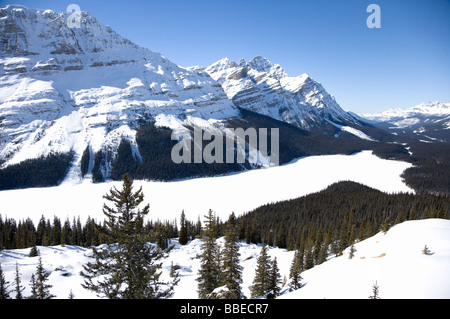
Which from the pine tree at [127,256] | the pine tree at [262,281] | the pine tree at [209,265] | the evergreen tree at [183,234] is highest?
the pine tree at [127,256]

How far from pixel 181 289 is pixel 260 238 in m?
38.6

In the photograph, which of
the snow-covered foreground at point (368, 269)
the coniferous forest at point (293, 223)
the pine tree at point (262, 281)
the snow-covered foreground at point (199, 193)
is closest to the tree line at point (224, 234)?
the pine tree at point (262, 281)

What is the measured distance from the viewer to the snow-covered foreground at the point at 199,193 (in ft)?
327

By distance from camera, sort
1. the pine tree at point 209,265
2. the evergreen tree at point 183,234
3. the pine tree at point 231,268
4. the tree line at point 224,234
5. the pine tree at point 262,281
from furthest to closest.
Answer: the evergreen tree at point 183,234 → the pine tree at point 262,281 → the pine tree at point 209,265 → the pine tree at point 231,268 → the tree line at point 224,234

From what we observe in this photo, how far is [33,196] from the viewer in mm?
119812

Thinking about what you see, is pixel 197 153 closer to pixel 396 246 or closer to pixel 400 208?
pixel 400 208

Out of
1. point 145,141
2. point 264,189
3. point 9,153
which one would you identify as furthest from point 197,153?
point 9,153

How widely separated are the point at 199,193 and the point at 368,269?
110834 millimetres

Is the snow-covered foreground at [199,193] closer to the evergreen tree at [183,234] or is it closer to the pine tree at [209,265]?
the evergreen tree at [183,234]

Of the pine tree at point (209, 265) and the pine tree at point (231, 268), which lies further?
the pine tree at point (209, 265)

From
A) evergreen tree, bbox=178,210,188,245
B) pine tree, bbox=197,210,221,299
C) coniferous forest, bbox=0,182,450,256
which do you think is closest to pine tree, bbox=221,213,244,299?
pine tree, bbox=197,210,221,299

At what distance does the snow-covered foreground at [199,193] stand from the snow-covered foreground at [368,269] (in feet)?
139

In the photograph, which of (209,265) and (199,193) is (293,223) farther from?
(209,265)

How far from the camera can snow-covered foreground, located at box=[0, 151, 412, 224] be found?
99750 mm
